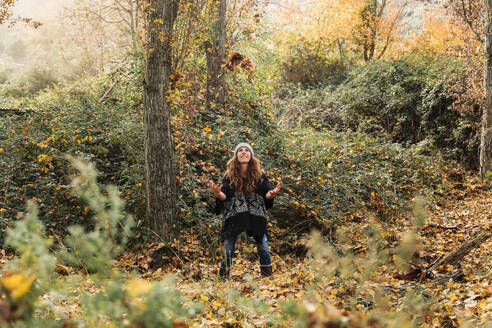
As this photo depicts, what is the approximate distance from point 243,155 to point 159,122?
1.45 metres

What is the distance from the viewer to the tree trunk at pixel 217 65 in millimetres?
9617

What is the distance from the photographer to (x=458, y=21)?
34.0 feet

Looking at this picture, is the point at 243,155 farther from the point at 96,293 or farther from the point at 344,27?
the point at 344,27

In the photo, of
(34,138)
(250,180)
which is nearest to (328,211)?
(250,180)

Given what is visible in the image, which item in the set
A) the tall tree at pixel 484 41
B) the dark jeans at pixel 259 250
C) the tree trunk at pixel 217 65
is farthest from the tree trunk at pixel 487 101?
the dark jeans at pixel 259 250

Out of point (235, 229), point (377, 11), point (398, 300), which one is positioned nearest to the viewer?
point (398, 300)

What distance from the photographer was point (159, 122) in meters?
5.56

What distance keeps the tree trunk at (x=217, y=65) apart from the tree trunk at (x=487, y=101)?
20.8 ft

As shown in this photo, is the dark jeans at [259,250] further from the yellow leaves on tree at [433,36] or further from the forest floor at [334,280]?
the yellow leaves on tree at [433,36]

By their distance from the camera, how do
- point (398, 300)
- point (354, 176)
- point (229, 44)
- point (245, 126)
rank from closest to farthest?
point (398, 300), point (354, 176), point (245, 126), point (229, 44)

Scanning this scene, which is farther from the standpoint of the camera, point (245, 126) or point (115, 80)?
point (115, 80)

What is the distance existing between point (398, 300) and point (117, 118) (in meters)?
6.51

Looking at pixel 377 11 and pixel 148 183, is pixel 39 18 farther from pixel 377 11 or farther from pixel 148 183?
pixel 148 183

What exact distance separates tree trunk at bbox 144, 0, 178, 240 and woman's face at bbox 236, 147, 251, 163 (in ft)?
4.05
